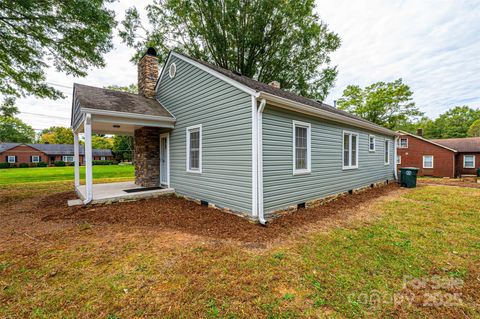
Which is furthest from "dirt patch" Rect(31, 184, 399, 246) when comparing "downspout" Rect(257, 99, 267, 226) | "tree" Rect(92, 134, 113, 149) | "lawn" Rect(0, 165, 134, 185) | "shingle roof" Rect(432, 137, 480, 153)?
"tree" Rect(92, 134, 113, 149)

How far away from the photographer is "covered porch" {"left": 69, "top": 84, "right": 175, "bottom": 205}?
6.19m

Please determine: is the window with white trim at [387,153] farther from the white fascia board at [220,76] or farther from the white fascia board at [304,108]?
the white fascia board at [220,76]

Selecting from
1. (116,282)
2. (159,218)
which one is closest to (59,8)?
(159,218)

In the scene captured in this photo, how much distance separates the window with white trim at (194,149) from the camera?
6634 millimetres

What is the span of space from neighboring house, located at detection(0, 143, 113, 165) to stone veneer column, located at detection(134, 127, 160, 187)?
45656 mm

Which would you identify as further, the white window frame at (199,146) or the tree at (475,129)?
the tree at (475,129)

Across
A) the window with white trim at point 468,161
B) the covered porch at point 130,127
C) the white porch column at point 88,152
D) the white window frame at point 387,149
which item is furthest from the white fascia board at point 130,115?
the window with white trim at point 468,161

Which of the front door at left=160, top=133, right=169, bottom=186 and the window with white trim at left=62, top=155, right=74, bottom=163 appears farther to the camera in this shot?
the window with white trim at left=62, top=155, right=74, bottom=163

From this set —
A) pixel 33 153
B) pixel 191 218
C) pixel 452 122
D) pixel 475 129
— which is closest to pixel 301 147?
pixel 191 218

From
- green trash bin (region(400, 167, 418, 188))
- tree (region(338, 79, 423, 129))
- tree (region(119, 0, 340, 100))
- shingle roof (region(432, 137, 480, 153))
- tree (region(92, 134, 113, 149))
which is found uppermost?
tree (region(119, 0, 340, 100))

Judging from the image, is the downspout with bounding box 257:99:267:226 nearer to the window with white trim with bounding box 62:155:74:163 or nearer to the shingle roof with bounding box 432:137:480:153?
the shingle roof with bounding box 432:137:480:153

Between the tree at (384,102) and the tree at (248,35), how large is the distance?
33.8 feet

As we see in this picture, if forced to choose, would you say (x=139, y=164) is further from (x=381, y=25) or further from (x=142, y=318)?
(x=381, y=25)

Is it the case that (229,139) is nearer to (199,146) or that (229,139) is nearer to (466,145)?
(199,146)
